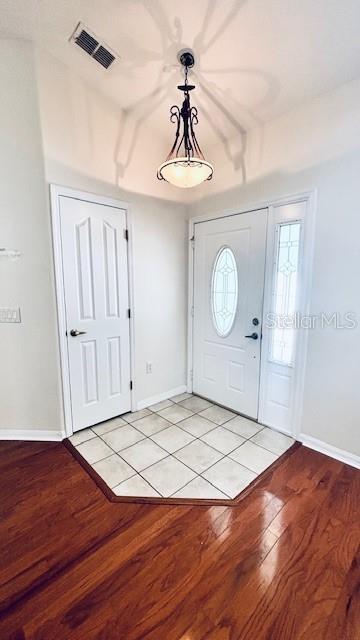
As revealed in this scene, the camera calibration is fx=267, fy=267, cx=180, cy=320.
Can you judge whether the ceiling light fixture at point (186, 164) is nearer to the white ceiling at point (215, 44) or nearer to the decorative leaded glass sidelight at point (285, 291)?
the white ceiling at point (215, 44)

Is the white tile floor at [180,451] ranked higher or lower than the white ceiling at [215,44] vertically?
lower

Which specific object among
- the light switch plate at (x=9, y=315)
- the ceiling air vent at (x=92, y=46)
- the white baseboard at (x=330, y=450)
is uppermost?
the ceiling air vent at (x=92, y=46)

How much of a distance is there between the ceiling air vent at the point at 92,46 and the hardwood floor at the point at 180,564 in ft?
9.70

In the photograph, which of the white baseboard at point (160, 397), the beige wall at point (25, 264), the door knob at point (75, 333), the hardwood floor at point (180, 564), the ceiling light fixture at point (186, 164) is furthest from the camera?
the white baseboard at point (160, 397)

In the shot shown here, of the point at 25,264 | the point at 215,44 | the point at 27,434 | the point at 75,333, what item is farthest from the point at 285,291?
the point at 27,434

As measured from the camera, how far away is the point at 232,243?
269 centimetres

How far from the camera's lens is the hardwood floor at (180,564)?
1.10 meters

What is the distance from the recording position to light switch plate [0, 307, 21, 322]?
2225 millimetres

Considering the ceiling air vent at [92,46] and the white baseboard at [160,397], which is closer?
the ceiling air vent at [92,46]

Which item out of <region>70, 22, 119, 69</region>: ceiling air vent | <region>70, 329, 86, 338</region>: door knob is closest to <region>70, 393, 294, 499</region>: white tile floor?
<region>70, 329, 86, 338</region>: door knob

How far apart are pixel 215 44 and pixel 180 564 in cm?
300

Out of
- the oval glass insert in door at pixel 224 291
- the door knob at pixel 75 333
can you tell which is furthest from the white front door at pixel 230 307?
the door knob at pixel 75 333

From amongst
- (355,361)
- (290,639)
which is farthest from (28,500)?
(355,361)

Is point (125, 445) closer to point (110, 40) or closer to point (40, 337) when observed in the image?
point (40, 337)
